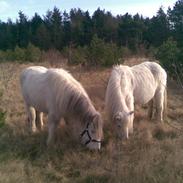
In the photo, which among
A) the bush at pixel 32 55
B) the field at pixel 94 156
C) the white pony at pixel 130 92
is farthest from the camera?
the bush at pixel 32 55

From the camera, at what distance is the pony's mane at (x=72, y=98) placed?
22.8ft

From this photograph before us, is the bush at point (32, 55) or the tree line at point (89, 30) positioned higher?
the tree line at point (89, 30)

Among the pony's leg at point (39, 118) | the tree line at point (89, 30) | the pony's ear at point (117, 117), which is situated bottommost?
the pony's leg at point (39, 118)

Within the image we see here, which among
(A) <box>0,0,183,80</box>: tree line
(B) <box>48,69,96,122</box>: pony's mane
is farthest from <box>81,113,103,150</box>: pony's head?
(A) <box>0,0,183,80</box>: tree line

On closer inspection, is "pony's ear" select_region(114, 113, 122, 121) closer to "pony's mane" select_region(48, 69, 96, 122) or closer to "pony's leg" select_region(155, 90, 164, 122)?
"pony's mane" select_region(48, 69, 96, 122)

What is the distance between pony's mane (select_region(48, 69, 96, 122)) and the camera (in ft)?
A: 22.8

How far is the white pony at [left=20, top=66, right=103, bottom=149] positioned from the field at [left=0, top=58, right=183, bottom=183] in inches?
12.3

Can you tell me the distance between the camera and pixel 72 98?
7.09 meters

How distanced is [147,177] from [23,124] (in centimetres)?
434

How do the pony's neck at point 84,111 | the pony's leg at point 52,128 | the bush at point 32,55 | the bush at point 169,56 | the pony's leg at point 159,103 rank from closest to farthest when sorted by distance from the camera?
the pony's neck at point 84,111
the pony's leg at point 52,128
the pony's leg at point 159,103
the bush at point 169,56
the bush at point 32,55

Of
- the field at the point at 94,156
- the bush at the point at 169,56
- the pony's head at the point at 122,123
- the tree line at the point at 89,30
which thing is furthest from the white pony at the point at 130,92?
the tree line at the point at 89,30

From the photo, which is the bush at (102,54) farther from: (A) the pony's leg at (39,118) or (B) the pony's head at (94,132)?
(B) the pony's head at (94,132)

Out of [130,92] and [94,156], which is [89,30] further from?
[94,156]

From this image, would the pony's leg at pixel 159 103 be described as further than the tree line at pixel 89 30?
No
